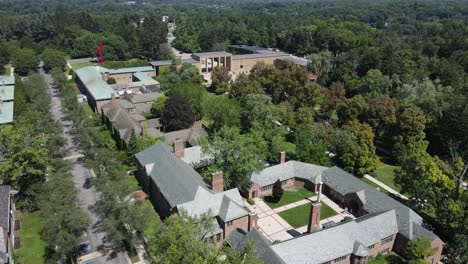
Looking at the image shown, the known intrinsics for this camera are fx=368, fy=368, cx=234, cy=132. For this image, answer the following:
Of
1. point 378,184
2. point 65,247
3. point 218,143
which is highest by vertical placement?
point 218,143

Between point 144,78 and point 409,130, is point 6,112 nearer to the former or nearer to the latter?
point 144,78

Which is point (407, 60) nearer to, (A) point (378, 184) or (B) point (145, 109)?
(A) point (378, 184)

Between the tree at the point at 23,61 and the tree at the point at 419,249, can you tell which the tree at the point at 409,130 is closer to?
the tree at the point at 419,249

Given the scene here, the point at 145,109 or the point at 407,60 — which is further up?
the point at 407,60

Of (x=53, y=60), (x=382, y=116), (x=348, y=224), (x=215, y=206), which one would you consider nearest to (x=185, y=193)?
(x=215, y=206)

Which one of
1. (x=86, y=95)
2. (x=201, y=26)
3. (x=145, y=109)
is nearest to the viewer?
(x=145, y=109)

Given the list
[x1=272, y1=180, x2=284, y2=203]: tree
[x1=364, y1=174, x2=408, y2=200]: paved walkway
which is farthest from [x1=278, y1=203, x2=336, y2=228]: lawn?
[x1=364, y1=174, x2=408, y2=200]: paved walkway

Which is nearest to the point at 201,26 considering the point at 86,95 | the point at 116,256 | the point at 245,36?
the point at 245,36
